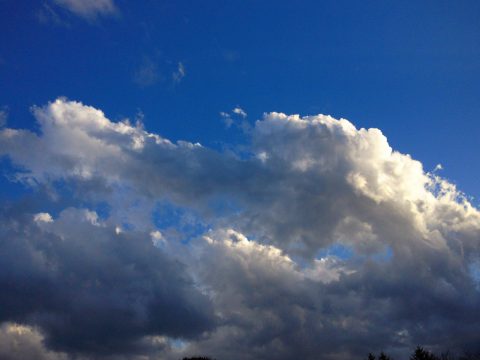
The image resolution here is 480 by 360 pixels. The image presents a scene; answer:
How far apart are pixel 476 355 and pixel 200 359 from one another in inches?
3200

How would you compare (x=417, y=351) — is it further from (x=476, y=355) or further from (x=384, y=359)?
(x=476, y=355)

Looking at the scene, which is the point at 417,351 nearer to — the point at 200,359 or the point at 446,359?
the point at 446,359

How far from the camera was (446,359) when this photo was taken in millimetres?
117375

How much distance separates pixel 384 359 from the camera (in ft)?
A: 317

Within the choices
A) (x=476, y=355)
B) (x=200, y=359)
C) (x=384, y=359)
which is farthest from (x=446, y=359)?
(x=200, y=359)

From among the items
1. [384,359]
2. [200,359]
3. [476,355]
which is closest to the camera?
[384,359]

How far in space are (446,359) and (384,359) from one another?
33413 mm

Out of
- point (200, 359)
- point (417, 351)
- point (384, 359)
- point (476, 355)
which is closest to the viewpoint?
point (417, 351)

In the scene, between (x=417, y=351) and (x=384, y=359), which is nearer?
(x=417, y=351)

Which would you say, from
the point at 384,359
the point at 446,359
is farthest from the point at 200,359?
the point at 446,359

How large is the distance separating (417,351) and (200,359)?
74890 mm

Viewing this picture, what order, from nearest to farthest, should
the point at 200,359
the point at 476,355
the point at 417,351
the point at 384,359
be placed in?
the point at 417,351
the point at 384,359
the point at 476,355
the point at 200,359

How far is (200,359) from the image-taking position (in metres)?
137

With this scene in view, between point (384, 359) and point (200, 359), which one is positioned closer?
point (384, 359)
